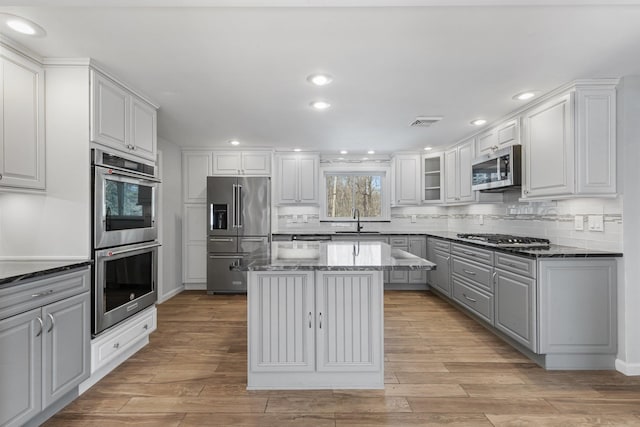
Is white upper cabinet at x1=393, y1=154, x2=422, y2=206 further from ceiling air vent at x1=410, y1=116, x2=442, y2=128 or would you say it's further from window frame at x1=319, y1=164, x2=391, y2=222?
ceiling air vent at x1=410, y1=116, x2=442, y2=128

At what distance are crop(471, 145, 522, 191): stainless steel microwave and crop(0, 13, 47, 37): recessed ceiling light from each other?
12.8 ft

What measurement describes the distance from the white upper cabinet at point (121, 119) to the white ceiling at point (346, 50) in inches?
5.1

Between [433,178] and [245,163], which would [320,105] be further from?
[433,178]

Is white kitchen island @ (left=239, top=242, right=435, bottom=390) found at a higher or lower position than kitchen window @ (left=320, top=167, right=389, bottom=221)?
lower

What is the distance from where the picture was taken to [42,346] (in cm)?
191

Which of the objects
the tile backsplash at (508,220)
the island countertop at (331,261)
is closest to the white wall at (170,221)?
the tile backsplash at (508,220)

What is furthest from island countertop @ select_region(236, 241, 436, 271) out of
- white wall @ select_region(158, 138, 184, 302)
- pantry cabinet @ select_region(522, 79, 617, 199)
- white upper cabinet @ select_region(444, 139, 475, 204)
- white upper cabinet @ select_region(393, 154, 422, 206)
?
white upper cabinet @ select_region(393, 154, 422, 206)

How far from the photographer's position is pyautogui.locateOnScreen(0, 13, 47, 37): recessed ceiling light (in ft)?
6.01

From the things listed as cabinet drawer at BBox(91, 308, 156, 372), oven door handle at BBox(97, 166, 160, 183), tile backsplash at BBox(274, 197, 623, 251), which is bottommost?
cabinet drawer at BBox(91, 308, 156, 372)

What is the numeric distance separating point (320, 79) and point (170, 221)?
11.3 feet

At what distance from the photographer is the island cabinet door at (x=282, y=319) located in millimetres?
2324

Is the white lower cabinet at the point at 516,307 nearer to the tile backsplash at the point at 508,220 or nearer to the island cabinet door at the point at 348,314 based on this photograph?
the tile backsplash at the point at 508,220

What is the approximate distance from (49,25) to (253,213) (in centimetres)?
336

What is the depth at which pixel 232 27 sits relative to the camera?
6.29 ft
